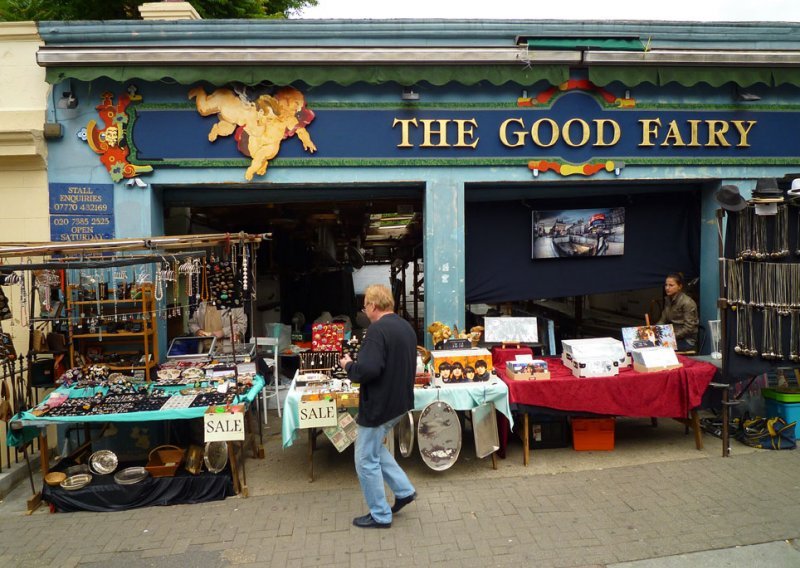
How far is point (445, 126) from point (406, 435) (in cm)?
365

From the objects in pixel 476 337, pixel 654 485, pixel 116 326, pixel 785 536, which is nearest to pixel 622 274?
pixel 476 337

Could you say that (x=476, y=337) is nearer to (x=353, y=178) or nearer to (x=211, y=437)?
(x=353, y=178)

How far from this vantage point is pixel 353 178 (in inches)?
254

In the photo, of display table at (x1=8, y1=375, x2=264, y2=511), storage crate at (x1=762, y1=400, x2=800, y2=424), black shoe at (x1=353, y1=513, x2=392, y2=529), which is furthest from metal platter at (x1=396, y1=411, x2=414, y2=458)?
storage crate at (x1=762, y1=400, x2=800, y2=424)

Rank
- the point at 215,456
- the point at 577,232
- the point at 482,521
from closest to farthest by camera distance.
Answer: the point at 482,521 < the point at 215,456 < the point at 577,232

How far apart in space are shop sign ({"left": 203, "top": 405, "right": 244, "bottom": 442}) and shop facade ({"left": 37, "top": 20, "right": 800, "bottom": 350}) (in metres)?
2.67

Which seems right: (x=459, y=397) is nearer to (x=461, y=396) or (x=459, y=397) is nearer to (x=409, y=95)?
(x=461, y=396)

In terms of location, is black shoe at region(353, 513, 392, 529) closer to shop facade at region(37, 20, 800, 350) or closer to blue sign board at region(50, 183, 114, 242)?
shop facade at region(37, 20, 800, 350)

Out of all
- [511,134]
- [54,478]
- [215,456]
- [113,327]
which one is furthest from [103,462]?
[511,134]

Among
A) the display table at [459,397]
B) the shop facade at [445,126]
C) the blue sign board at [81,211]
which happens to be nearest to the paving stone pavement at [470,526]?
the display table at [459,397]

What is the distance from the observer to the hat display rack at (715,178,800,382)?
5504 millimetres

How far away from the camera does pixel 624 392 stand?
557 cm

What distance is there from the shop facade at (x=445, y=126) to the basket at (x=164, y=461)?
2.53 meters

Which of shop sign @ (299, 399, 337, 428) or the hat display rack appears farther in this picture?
the hat display rack
